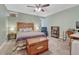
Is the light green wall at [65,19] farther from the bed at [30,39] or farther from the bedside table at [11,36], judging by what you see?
the bedside table at [11,36]

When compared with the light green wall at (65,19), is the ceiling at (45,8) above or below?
above

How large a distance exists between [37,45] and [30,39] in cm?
15

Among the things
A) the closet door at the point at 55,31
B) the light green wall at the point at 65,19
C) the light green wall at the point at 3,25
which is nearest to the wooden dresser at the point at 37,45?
the closet door at the point at 55,31

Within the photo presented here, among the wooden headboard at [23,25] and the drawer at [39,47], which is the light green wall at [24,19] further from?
the drawer at [39,47]

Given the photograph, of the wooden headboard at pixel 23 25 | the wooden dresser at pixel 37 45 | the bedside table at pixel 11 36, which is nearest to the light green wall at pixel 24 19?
the wooden headboard at pixel 23 25

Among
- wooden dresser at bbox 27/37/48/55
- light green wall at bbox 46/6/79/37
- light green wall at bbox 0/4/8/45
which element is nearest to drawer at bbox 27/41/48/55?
wooden dresser at bbox 27/37/48/55

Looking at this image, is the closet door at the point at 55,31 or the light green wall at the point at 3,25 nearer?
the light green wall at the point at 3,25

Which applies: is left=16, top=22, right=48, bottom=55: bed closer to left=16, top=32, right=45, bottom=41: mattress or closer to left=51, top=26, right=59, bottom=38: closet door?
left=16, top=32, right=45, bottom=41: mattress

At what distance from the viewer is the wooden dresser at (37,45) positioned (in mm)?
1396

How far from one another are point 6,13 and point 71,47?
3.78 ft

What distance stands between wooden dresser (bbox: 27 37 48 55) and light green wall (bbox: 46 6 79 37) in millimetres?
278

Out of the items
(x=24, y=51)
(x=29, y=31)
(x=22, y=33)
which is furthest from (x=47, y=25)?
(x=24, y=51)

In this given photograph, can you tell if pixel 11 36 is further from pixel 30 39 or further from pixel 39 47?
pixel 39 47

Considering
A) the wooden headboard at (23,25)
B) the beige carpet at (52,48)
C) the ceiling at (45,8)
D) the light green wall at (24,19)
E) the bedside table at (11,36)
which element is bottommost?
the beige carpet at (52,48)
